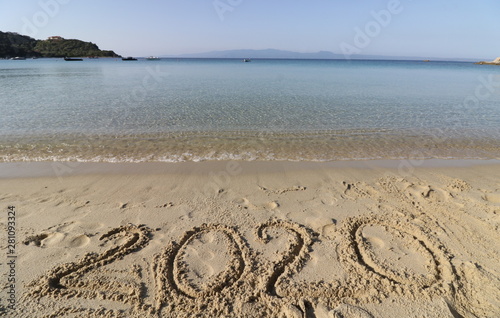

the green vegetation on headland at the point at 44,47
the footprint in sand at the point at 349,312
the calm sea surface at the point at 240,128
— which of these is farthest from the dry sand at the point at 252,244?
the green vegetation on headland at the point at 44,47

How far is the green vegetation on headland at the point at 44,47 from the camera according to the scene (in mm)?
96938

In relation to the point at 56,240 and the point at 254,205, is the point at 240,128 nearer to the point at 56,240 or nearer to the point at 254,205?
the point at 254,205

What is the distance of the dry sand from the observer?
307 cm

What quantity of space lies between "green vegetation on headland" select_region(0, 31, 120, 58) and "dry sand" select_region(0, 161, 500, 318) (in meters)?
130

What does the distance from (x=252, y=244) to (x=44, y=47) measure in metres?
152

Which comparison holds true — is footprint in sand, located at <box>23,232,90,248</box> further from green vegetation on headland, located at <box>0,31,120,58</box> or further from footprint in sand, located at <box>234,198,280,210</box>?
green vegetation on headland, located at <box>0,31,120,58</box>

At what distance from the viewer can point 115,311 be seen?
2.95 metres

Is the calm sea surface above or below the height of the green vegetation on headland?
below

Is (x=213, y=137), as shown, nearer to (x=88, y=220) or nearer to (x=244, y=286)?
(x=88, y=220)

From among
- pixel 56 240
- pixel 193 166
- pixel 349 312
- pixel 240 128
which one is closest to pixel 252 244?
pixel 349 312

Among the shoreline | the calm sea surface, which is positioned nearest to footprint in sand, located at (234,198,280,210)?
the shoreline

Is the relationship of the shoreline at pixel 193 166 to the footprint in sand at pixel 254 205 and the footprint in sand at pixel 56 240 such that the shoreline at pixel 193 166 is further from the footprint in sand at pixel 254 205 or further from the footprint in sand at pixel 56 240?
the footprint in sand at pixel 56 240

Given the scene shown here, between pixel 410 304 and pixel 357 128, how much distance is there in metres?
8.65

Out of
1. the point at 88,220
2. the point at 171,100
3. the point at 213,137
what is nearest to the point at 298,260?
the point at 88,220
